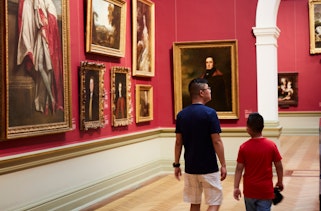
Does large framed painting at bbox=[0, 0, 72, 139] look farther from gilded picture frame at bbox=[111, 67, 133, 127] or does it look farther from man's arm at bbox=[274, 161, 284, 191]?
man's arm at bbox=[274, 161, 284, 191]

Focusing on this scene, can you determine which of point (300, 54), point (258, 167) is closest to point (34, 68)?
point (258, 167)

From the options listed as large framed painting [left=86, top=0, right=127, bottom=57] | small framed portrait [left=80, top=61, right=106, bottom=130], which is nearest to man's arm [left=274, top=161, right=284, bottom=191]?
small framed portrait [left=80, top=61, right=106, bottom=130]

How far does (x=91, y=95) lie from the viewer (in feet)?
30.3

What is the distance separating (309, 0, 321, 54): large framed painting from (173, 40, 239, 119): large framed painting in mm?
13281

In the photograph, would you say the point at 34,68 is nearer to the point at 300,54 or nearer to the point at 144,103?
the point at 144,103

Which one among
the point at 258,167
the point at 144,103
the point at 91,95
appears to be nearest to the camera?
the point at 258,167

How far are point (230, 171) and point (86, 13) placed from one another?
5.73 meters

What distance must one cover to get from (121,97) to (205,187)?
195 inches

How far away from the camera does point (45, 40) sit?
25.3 feet

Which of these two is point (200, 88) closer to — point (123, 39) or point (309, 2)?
point (123, 39)

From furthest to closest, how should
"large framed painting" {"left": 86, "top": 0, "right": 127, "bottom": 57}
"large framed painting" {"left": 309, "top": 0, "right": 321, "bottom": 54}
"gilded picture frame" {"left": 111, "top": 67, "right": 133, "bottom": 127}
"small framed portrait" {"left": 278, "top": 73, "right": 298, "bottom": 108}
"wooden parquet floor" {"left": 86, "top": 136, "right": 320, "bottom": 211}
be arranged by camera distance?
"small framed portrait" {"left": 278, "top": 73, "right": 298, "bottom": 108}, "large framed painting" {"left": 309, "top": 0, "right": 321, "bottom": 54}, "gilded picture frame" {"left": 111, "top": 67, "right": 133, "bottom": 127}, "large framed painting" {"left": 86, "top": 0, "right": 127, "bottom": 57}, "wooden parquet floor" {"left": 86, "top": 136, "right": 320, "bottom": 211}

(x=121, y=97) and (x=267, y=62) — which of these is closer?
(x=121, y=97)

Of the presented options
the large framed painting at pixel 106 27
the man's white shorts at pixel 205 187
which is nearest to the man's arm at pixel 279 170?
the man's white shorts at pixel 205 187

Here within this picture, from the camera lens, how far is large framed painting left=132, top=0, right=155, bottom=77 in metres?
11.3
